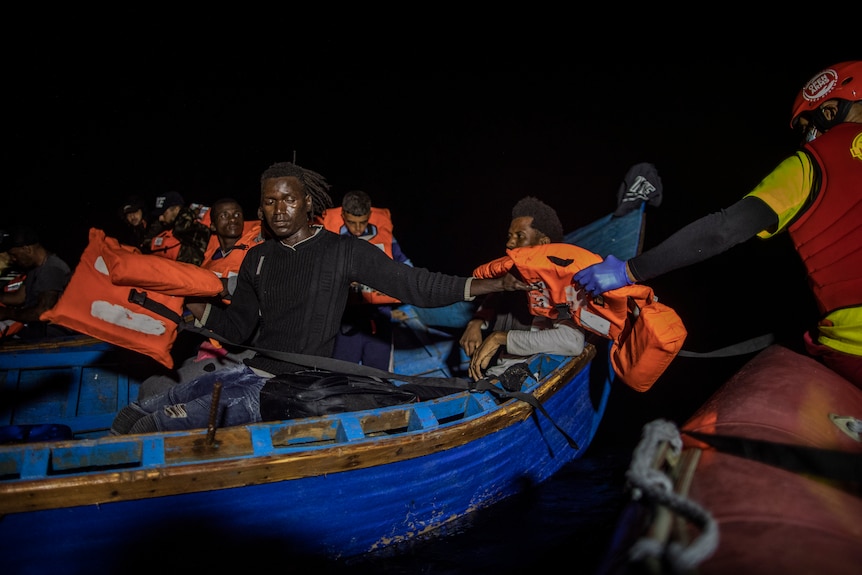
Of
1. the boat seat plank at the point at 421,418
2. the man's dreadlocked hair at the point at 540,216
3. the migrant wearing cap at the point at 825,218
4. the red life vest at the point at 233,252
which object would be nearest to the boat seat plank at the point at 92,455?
the boat seat plank at the point at 421,418

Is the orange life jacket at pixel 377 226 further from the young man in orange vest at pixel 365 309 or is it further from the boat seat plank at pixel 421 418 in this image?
the boat seat plank at pixel 421 418

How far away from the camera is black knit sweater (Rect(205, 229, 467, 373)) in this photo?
8.78 ft

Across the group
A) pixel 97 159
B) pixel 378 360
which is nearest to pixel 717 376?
pixel 378 360

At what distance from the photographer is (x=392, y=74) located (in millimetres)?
13117

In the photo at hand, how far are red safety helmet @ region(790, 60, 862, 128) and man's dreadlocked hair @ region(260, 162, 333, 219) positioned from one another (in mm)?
2500

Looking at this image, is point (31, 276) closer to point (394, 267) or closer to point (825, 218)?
point (394, 267)

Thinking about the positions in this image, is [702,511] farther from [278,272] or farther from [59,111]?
[59,111]

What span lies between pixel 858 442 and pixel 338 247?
2387mm

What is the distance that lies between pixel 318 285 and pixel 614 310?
1.72 metres

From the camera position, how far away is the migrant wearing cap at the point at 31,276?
14.4 feet

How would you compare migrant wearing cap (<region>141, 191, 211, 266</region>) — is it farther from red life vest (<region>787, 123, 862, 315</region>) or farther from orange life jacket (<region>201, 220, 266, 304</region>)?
red life vest (<region>787, 123, 862, 315</region>)

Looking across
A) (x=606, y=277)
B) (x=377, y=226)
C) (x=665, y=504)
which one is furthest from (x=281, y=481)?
(x=377, y=226)

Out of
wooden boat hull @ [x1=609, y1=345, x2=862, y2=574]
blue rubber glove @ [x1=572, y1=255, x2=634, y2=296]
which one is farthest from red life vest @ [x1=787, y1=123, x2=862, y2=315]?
blue rubber glove @ [x1=572, y1=255, x2=634, y2=296]

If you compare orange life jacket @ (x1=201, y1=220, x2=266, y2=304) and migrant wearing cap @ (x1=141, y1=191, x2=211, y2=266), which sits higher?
migrant wearing cap @ (x1=141, y1=191, x2=211, y2=266)
